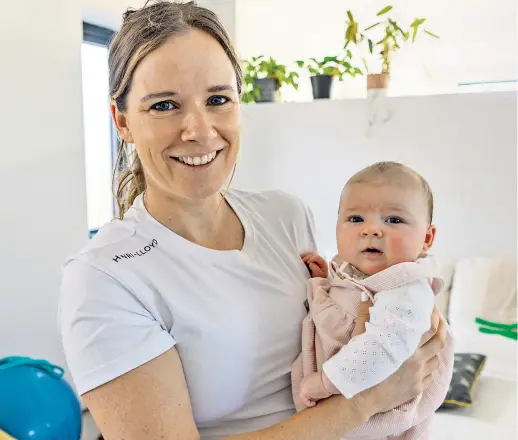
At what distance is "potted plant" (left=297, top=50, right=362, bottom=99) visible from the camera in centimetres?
316

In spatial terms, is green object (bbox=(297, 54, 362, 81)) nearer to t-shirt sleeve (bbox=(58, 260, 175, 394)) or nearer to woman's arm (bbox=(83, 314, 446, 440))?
woman's arm (bbox=(83, 314, 446, 440))

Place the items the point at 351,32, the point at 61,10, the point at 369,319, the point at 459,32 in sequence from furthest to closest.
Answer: the point at 459,32, the point at 351,32, the point at 61,10, the point at 369,319

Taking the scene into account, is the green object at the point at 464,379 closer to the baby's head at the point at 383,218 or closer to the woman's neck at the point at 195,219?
the baby's head at the point at 383,218

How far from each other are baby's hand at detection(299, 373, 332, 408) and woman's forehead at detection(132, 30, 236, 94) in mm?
558

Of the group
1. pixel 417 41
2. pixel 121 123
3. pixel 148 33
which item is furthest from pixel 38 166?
pixel 417 41

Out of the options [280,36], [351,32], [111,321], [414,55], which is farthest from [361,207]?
[280,36]

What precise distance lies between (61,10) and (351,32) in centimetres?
146

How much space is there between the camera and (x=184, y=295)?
982 millimetres

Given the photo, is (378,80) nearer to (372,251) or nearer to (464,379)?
(464,379)

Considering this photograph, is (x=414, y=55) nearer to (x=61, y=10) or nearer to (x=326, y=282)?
(x=61, y=10)

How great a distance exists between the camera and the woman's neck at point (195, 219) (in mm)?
1078

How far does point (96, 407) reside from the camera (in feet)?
2.89

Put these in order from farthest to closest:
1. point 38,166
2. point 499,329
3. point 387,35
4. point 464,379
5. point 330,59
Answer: point 330,59
point 387,35
point 499,329
point 38,166
point 464,379

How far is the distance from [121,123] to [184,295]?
0.37 meters
